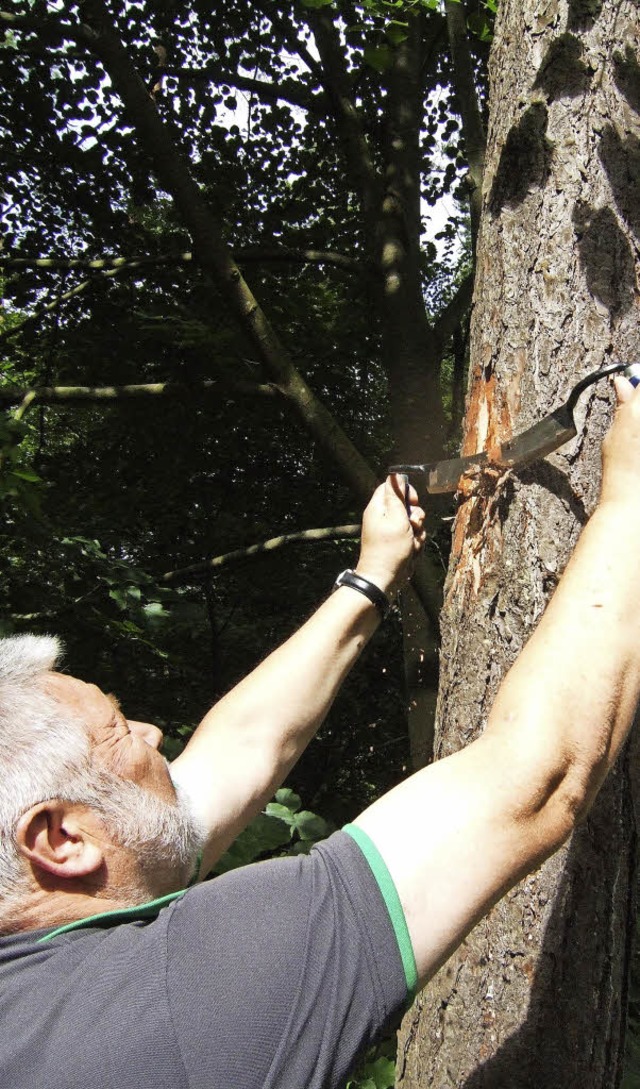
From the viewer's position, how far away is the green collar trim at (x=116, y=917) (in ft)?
3.40

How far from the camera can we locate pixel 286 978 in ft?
3.00

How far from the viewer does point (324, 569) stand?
7.95m

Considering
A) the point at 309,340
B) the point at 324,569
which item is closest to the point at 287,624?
the point at 324,569

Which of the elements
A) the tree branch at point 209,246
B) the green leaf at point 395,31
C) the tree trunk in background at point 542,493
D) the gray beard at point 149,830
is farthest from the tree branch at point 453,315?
the gray beard at point 149,830

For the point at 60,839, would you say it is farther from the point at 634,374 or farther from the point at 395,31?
the point at 395,31

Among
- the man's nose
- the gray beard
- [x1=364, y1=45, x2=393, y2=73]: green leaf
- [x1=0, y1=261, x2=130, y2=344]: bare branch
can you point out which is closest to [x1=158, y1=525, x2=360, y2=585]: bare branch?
[x1=0, y1=261, x2=130, y2=344]: bare branch

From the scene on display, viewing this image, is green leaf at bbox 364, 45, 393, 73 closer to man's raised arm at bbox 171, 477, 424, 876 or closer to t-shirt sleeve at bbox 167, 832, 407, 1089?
man's raised arm at bbox 171, 477, 424, 876

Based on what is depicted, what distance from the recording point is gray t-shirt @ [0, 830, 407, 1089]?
0.88 meters

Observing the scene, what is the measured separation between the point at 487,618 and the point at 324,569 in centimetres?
630

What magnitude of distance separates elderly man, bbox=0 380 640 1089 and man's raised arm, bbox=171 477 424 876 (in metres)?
0.37

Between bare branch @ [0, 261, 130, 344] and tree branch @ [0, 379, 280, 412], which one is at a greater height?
bare branch @ [0, 261, 130, 344]

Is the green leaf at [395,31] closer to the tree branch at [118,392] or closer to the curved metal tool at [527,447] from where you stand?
the curved metal tool at [527,447]

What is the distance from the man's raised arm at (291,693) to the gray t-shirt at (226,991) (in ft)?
2.18

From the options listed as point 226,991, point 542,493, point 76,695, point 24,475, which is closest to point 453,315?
point 24,475
